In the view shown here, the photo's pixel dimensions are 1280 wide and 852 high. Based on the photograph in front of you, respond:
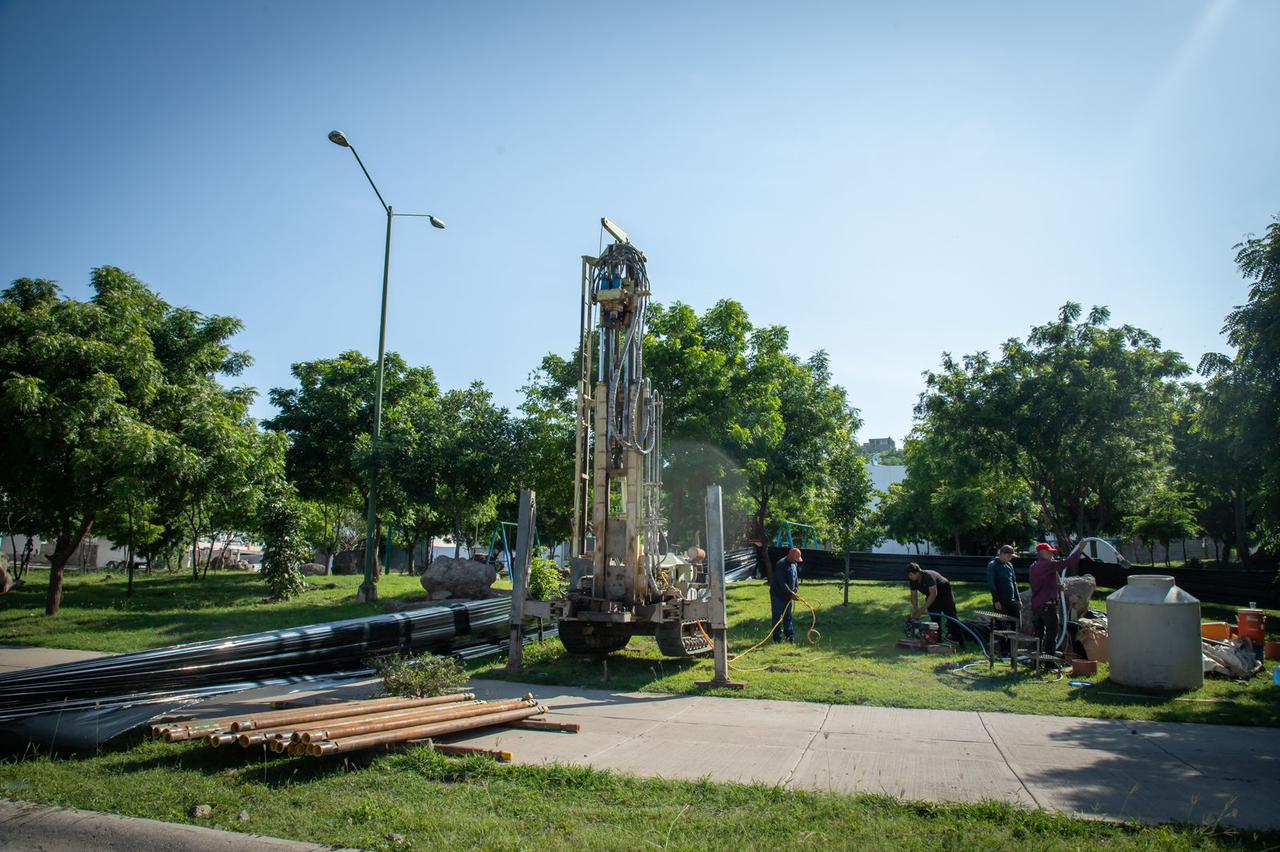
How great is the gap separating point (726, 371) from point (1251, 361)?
11.3m

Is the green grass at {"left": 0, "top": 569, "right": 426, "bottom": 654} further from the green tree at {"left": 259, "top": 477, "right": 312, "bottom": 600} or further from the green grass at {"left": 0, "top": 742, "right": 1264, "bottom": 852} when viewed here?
→ the green grass at {"left": 0, "top": 742, "right": 1264, "bottom": 852}

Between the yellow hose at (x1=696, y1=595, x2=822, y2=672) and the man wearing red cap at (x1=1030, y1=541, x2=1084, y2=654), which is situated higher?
the man wearing red cap at (x1=1030, y1=541, x2=1084, y2=654)

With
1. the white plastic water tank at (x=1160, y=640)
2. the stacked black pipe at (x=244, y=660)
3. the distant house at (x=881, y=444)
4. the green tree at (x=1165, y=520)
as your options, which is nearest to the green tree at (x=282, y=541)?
the stacked black pipe at (x=244, y=660)

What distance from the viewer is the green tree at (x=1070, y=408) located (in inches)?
711

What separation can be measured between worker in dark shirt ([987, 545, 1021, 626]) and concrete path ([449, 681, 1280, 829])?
3866 millimetres

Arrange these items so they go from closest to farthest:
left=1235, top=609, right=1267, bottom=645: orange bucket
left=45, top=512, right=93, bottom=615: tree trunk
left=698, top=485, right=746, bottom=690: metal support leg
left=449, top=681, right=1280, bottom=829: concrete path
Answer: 1. left=449, top=681, right=1280, bottom=829: concrete path
2. left=698, top=485, right=746, bottom=690: metal support leg
3. left=1235, top=609, right=1267, bottom=645: orange bucket
4. left=45, top=512, right=93, bottom=615: tree trunk

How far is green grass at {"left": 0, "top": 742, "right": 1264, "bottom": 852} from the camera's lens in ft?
14.6

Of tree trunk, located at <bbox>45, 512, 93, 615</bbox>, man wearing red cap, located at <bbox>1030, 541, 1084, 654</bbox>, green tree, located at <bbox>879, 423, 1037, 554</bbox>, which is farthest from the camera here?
green tree, located at <bbox>879, 423, 1037, 554</bbox>

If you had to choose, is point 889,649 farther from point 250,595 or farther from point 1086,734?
point 250,595

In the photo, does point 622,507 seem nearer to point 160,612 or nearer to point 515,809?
point 515,809

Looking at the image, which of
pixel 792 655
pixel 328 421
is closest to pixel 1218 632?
pixel 792 655

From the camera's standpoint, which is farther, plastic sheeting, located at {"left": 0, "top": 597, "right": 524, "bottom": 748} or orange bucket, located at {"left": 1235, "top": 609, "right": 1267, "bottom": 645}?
orange bucket, located at {"left": 1235, "top": 609, "right": 1267, "bottom": 645}

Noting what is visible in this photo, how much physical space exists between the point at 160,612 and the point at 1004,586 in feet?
54.5

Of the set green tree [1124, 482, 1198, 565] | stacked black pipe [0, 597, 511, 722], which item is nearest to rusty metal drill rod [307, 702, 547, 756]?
stacked black pipe [0, 597, 511, 722]
